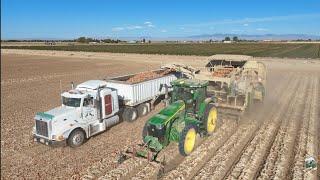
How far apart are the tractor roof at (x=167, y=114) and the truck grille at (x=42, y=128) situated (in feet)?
14.5

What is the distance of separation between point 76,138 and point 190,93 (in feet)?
16.2

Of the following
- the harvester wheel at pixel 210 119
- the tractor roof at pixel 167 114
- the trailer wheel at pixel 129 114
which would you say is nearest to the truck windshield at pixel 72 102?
the trailer wheel at pixel 129 114

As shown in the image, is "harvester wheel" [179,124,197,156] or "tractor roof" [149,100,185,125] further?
"harvester wheel" [179,124,197,156]

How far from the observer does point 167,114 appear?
33.2ft

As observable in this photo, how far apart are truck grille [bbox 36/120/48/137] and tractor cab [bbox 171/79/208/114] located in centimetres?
509

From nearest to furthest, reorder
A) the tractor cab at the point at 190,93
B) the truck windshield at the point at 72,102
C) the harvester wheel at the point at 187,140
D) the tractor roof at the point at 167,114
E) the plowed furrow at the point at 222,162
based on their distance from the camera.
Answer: the plowed furrow at the point at 222,162 < the tractor roof at the point at 167,114 < the harvester wheel at the point at 187,140 < the tractor cab at the point at 190,93 < the truck windshield at the point at 72,102

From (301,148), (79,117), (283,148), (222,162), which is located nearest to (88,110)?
(79,117)

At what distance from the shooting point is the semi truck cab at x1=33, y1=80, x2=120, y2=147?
1147 centimetres

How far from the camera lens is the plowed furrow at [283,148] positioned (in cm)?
929

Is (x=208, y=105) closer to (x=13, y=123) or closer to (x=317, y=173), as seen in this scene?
(x=317, y=173)

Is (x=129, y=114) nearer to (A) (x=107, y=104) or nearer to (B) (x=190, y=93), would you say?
(A) (x=107, y=104)

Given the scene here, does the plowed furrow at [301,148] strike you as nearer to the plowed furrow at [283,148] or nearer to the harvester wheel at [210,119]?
the plowed furrow at [283,148]

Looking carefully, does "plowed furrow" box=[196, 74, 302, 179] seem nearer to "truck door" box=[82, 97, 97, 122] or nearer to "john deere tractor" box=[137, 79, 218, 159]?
"john deere tractor" box=[137, 79, 218, 159]


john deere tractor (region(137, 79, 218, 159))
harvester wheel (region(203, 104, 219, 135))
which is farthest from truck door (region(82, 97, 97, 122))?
harvester wheel (region(203, 104, 219, 135))
